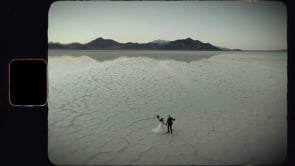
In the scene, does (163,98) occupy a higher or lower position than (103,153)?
higher

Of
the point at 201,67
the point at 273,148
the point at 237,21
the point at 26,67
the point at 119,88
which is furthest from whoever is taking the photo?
the point at 201,67

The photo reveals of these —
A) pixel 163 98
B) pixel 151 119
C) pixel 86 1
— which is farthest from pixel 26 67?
pixel 163 98

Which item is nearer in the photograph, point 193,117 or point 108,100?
point 193,117

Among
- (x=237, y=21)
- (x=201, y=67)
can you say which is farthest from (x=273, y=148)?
(x=201, y=67)

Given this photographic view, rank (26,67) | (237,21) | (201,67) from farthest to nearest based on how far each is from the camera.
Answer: (201,67), (237,21), (26,67)

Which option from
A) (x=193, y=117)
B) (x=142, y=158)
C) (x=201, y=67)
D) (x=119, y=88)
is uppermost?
(x=201, y=67)

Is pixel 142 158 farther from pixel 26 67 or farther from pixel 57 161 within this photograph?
pixel 26 67
